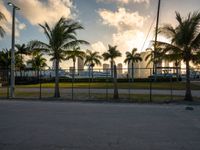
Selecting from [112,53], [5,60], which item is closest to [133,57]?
[112,53]

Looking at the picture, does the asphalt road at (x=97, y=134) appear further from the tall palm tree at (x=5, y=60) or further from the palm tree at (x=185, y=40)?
the tall palm tree at (x=5, y=60)

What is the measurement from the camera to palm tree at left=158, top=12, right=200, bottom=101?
16.8 meters

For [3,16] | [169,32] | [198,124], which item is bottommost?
[198,124]

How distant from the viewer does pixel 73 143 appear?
235 inches

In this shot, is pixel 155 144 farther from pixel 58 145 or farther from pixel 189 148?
pixel 58 145

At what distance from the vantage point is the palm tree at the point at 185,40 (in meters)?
16.8

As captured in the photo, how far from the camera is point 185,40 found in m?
16.9

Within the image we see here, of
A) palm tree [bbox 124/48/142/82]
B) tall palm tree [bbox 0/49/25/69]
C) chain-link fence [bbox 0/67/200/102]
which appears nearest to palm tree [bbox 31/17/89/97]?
chain-link fence [bbox 0/67/200/102]

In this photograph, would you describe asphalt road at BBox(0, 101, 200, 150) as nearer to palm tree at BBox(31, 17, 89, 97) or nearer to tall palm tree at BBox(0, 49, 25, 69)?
palm tree at BBox(31, 17, 89, 97)

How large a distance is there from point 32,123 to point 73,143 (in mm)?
3291

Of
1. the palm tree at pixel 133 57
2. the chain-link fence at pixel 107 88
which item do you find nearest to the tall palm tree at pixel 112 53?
the palm tree at pixel 133 57

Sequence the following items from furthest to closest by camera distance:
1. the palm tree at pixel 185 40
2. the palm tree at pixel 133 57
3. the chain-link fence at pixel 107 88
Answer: the palm tree at pixel 133 57 → the chain-link fence at pixel 107 88 → the palm tree at pixel 185 40

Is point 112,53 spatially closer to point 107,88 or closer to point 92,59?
point 92,59

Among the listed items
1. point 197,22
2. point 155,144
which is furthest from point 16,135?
point 197,22
